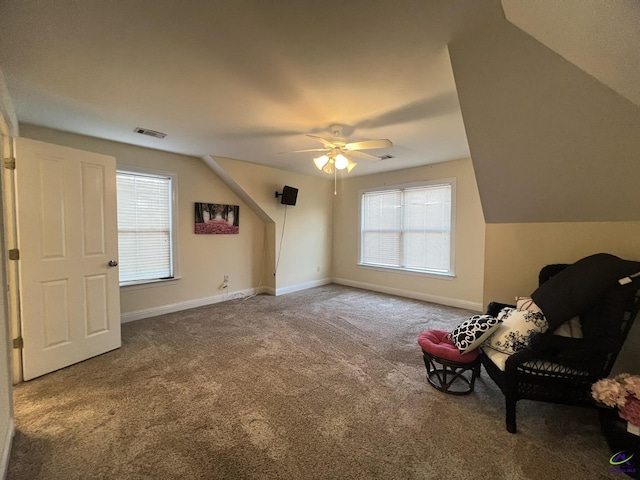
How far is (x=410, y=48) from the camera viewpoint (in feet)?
5.55

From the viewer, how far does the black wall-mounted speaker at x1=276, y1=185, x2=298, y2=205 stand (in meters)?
5.12

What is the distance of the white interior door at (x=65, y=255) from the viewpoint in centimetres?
239

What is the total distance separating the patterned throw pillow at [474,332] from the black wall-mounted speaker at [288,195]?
3.77 m

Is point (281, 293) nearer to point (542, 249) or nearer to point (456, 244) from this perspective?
point (456, 244)

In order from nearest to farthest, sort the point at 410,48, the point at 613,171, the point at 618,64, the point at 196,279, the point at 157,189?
the point at 618,64 < the point at 410,48 < the point at 613,171 < the point at 157,189 < the point at 196,279

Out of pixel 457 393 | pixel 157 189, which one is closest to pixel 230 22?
pixel 457 393

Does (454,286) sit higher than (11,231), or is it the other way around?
(11,231)

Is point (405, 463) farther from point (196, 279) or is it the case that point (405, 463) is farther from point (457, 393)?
point (196, 279)

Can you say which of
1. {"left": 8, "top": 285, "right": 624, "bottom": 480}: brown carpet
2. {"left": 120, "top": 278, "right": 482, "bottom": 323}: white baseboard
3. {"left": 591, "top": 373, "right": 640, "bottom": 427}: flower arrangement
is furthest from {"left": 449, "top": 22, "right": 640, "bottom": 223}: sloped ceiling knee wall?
{"left": 120, "top": 278, "right": 482, "bottom": 323}: white baseboard

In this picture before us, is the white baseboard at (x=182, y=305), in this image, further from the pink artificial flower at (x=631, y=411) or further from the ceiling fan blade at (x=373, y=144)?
the pink artificial flower at (x=631, y=411)

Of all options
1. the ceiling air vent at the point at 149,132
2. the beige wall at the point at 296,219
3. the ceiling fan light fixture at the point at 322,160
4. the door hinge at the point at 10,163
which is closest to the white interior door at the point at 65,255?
the door hinge at the point at 10,163

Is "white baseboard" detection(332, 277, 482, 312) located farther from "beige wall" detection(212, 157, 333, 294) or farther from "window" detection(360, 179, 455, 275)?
"beige wall" detection(212, 157, 333, 294)

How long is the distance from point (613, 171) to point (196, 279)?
16.1ft

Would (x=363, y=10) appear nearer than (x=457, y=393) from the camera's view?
Yes
